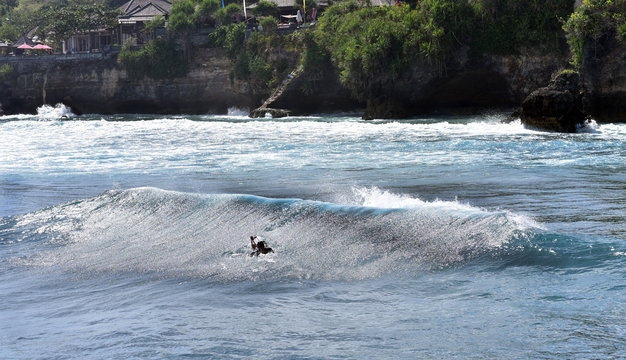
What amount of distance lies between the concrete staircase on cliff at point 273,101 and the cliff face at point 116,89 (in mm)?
4103

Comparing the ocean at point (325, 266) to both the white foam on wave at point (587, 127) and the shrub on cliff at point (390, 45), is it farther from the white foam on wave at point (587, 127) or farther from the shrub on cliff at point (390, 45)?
the shrub on cliff at point (390, 45)

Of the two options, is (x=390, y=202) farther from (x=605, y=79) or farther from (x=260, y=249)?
(x=605, y=79)

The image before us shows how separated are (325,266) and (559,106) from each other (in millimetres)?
17503

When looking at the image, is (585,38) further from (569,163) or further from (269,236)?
(269,236)

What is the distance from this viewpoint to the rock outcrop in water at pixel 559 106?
888 inches

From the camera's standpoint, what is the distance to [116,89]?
49.6m

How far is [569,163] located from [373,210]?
25.7ft

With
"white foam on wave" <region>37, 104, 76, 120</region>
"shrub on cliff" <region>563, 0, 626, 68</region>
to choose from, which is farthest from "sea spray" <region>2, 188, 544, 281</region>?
"white foam on wave" <region>37, 104, 76, 120</region>

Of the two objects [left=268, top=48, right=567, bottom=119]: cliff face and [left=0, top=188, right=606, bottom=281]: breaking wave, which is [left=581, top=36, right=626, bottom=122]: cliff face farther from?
[left=0, top=188, right=606, bottom=281]: breaking wave

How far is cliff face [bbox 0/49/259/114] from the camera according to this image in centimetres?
4697

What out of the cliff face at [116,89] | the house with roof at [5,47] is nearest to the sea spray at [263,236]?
the cliff face at [116,89]

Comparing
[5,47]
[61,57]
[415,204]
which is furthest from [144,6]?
[415,204]

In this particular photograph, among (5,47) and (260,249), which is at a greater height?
(5,47)

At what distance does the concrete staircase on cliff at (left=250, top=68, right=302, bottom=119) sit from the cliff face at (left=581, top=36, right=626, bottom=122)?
16.7 metres
